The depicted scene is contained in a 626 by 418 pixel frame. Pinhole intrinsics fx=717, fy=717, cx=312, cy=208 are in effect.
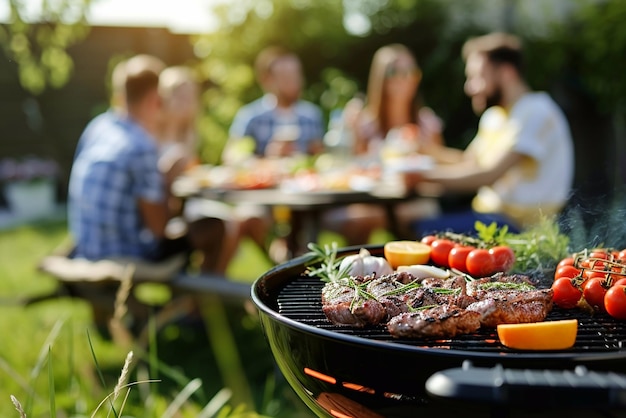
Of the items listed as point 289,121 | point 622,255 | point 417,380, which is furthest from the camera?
point 289,121

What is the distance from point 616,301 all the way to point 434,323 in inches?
18.4

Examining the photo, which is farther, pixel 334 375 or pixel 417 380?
pixel 334 375

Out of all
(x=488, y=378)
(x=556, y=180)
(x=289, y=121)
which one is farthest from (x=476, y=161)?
(x=488, y=378)

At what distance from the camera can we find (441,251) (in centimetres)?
220

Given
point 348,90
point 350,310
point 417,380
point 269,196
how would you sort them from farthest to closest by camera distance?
point 348,90 < point 269,196 < point 350,310 < point 417,380

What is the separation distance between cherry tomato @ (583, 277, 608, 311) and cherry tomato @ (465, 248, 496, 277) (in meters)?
0.30

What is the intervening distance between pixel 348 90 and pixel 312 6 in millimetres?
1461

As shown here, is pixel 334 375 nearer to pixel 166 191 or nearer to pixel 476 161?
pixel 166 191

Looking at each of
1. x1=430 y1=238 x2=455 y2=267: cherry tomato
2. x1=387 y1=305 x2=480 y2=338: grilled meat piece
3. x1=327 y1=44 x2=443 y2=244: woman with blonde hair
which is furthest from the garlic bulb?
x1=327 y1=44 x2=443 y2=244: woman with blonde hair

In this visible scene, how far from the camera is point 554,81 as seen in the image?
29.7 ft

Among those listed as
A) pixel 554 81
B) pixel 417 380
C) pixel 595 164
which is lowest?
pixel 595 164

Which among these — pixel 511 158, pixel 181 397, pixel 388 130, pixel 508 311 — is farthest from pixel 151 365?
pixel 388 130

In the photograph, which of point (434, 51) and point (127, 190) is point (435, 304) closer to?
point (127, 190)

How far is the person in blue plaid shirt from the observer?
14.2 ft
